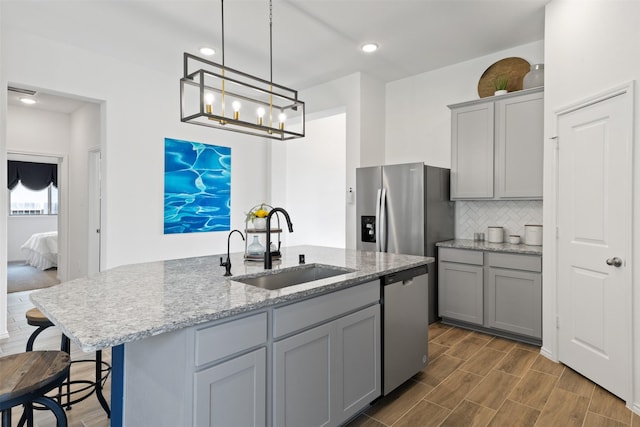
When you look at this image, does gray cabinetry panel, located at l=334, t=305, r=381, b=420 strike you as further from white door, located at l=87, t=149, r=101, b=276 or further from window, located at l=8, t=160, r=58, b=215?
window, located at l=8, t=160, r=58, b=215

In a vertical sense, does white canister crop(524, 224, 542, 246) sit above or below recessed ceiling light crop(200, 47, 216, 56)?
below

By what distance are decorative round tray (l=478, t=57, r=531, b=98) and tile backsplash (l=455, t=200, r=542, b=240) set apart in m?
1.21

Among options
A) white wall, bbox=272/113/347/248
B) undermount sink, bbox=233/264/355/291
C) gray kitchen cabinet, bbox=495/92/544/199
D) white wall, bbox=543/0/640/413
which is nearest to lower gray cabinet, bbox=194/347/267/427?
undermount sink, bbox=233/264/355/291

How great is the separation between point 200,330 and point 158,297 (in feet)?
1.19

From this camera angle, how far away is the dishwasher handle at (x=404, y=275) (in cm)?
234

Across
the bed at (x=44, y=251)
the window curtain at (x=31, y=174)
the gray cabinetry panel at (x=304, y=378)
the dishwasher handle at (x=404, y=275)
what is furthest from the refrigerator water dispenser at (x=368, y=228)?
the window curtain at (x=31, y=174)

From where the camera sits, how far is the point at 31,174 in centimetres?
867

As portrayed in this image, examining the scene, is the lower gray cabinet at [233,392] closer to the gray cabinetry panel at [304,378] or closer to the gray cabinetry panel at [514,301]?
the gray cabinetry panel at [304,378]

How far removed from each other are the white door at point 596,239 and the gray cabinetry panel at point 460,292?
0.81 m

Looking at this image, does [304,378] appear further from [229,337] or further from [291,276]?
[291,276]

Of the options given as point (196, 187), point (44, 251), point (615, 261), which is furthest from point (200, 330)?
point (44, 251)

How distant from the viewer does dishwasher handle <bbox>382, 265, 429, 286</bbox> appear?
2.34m

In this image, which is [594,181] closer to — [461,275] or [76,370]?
[461,275]

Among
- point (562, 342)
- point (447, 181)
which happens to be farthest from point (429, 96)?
point (562, 342)
